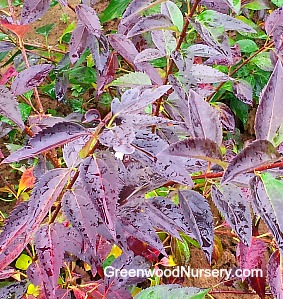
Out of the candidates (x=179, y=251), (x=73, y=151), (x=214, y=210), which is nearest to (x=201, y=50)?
(x=73, y=151)

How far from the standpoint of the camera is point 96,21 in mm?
1020

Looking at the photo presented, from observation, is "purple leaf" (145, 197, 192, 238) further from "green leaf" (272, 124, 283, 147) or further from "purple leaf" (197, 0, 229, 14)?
"purple leaf" (197, 0, 229, 14)

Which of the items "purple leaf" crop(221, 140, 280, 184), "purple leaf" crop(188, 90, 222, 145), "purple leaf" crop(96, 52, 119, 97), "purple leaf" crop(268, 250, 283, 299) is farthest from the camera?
"purple leaf" crop(96, 52, 119, 97)

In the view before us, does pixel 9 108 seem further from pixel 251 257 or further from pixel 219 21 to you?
pixel 251 257

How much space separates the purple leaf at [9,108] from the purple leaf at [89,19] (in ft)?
0.92

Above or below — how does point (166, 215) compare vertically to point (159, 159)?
below

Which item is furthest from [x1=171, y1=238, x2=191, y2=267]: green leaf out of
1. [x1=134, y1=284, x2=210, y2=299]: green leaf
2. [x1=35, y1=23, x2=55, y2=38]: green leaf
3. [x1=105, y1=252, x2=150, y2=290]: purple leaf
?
[x1=35, y1=23, x2=55, y2=38]: green leaf

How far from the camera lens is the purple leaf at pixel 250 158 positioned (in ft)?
1.66

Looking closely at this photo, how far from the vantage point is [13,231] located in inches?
28.7

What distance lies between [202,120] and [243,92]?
0.73 metres

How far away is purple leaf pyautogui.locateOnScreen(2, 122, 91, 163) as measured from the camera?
1.86 feet

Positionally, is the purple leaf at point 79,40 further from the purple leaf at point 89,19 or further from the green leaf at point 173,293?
the green leaf at point 173,293

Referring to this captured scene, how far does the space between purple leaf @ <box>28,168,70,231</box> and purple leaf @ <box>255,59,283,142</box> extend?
287mm

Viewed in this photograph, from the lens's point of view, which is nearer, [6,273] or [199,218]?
[199,218]
